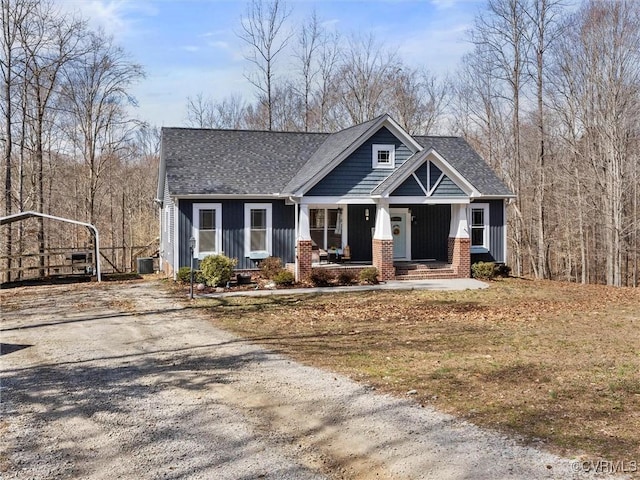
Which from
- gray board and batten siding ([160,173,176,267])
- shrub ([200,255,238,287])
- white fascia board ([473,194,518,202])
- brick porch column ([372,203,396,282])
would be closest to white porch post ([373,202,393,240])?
brick porch column ([372,203,396,282])

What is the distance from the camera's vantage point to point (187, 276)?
17531mm

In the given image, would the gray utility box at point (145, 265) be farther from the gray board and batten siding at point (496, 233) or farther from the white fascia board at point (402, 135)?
the gray board and batten siding at point (496, 233)

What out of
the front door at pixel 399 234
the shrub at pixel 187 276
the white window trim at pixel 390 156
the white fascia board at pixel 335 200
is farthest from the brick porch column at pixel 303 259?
the front door at pixel 399 234

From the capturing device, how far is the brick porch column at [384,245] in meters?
18.4

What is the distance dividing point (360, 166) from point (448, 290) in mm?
5365

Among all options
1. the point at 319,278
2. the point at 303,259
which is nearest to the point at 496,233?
the point at 319,278

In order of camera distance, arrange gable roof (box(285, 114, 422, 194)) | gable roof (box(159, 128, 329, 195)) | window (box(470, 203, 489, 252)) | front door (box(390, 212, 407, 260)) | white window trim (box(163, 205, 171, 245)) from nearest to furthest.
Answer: gable roof (box(285, 114, 422, 194))
gable roof (box(159, 128, 329, 195))
white window trim (box(163, 205, 171, 245))
window (box(470, 203, 489, 252))
front door (box(390, 212, 407, 260))

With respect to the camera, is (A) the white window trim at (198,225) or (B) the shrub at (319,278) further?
(A) the white window trim at (198,225)

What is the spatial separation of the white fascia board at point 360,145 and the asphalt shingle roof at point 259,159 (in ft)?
0.55

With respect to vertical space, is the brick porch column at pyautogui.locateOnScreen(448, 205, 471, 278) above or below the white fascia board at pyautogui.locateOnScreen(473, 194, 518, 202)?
below

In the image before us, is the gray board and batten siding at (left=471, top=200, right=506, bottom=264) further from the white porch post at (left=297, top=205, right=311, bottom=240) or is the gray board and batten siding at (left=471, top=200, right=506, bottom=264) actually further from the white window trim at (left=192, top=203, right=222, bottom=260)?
the white window trim at (left=192, top=203, right=222, bottom=260)

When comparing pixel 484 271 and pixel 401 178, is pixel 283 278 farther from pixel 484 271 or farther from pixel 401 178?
pixel 484 271

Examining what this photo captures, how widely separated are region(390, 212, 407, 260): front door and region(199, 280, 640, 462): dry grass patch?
18.1ft

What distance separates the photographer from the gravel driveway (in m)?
4.66
